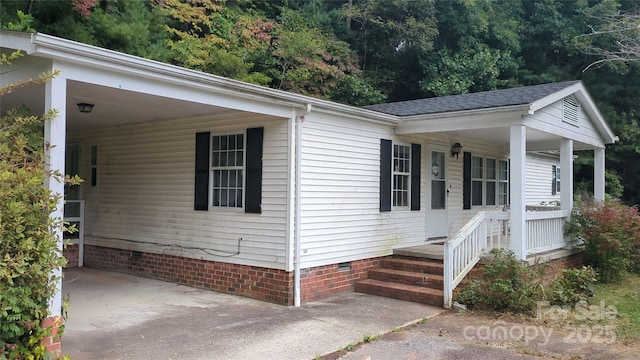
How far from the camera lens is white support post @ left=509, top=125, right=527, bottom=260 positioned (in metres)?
7.70

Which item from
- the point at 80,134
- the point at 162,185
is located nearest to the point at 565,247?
the point at 162,185

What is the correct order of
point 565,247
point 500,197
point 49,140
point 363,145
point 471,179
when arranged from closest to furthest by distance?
1. point 49,140
2. point 363,145
3. point 565,247
4. point 471,179
5. point 500,197

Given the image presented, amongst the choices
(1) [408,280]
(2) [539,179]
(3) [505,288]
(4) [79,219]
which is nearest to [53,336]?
Answer: (1) [408,280]

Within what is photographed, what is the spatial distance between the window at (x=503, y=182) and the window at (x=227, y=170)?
737cm

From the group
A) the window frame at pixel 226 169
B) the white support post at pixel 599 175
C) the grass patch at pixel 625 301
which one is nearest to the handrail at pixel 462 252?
the grass patch at pixel 625 301

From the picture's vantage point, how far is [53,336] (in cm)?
436

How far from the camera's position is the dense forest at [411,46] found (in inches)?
663

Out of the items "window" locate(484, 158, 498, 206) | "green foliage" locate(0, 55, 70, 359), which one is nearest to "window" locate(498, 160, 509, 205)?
"window" locate(484, 158, 498, 206)

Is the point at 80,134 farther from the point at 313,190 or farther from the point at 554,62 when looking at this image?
the point at 554,62

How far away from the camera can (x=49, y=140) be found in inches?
177

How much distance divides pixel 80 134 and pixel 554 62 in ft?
69.7

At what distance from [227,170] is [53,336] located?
4045mm

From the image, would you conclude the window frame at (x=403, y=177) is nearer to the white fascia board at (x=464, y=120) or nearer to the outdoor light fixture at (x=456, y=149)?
the white fascia board at (x=464, y=120)

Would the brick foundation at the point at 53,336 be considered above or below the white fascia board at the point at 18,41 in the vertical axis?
below
